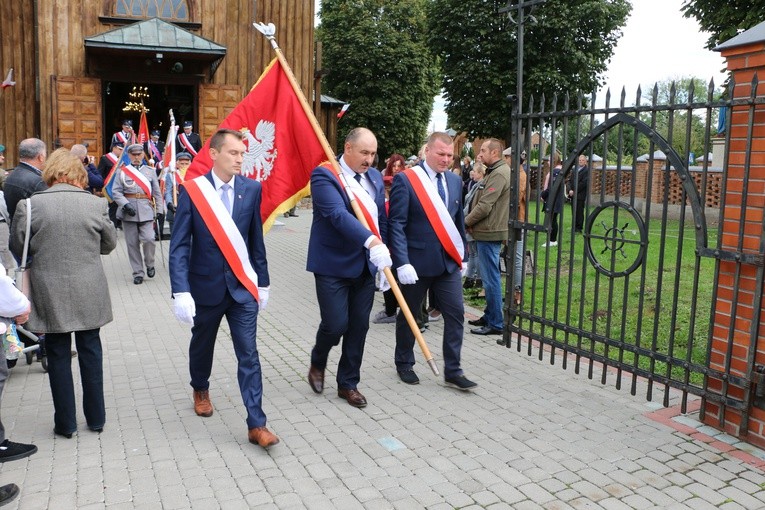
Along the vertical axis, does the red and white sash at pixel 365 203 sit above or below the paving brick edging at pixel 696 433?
above

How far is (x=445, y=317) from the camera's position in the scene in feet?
19.1

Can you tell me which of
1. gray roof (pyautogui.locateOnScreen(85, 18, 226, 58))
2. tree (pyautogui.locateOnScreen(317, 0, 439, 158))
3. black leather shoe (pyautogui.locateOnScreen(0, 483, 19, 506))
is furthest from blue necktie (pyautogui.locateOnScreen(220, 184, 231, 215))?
tree (pyautogui.locateOnScreen(317, 0, 439, 158))

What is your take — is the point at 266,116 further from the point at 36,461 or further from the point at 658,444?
the point at 658,444

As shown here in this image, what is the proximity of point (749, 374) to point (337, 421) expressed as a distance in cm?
264

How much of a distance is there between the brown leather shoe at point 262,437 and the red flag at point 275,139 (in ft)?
5.57

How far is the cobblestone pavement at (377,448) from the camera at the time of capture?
3961 millimetres

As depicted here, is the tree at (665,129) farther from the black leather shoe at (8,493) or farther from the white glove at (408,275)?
the black leather shoe at (8,493)

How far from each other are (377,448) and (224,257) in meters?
1.53

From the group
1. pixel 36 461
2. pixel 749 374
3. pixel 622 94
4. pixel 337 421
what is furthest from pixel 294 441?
pixel 622 94

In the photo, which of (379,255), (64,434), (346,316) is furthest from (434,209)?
(64,434)

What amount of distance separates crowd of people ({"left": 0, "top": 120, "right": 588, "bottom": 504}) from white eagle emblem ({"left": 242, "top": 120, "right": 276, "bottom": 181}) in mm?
652

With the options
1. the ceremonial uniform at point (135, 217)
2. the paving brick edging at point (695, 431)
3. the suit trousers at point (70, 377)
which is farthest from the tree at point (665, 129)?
the ceremonial uniform at point (135, 217)

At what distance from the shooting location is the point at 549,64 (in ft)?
101

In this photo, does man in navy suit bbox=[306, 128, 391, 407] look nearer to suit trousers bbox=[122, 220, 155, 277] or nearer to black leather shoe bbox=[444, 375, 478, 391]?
black leather shoe bbox=[444, 375, 478, 391]
